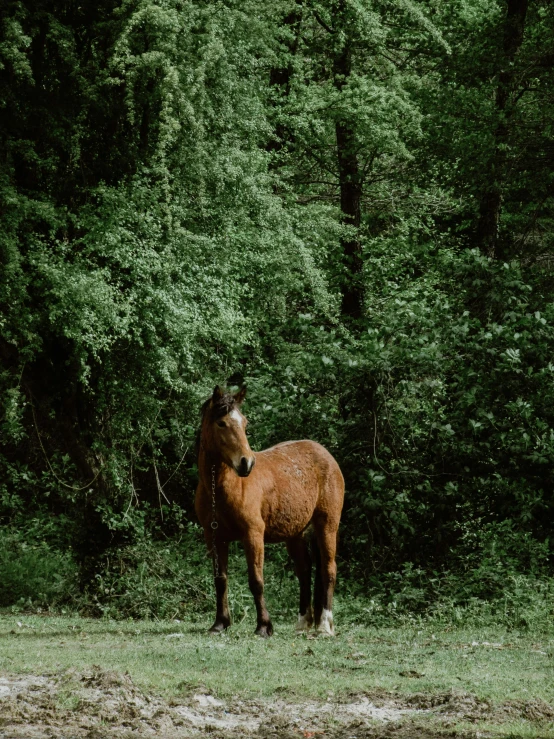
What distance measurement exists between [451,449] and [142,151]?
545cm

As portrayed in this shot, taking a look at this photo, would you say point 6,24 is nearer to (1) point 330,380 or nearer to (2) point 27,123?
(2) point 27,123

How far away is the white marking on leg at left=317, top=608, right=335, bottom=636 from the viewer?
1066cm

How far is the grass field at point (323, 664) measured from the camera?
704 cm

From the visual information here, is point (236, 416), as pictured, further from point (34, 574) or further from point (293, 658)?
point (34, 574)

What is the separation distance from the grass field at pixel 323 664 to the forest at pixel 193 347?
1.66 meters

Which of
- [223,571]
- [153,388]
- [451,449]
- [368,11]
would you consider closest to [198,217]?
[153,388]

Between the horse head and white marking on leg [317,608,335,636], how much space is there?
1943 mm

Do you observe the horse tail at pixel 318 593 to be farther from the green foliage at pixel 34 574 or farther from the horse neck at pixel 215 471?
the green foliage at pixel 34 574

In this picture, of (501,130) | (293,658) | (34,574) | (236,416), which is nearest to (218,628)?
(293,658)

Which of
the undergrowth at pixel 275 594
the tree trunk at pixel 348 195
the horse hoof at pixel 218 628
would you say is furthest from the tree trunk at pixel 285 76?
the horse hoof at pixel 218 628

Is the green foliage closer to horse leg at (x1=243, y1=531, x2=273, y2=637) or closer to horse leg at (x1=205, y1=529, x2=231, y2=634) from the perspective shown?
horse leg at (x1=205, y1=529, x2=231, y2=634)

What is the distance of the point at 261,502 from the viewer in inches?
409

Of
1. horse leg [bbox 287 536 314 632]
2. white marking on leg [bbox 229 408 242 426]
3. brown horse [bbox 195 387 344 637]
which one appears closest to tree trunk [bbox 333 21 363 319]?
brown horse [bbox 195 387 344 637]

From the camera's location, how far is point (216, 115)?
1390 centimetres
